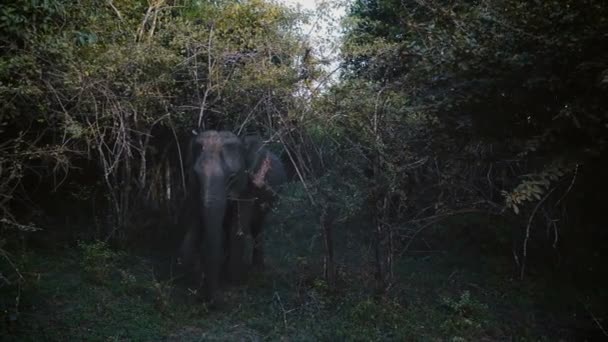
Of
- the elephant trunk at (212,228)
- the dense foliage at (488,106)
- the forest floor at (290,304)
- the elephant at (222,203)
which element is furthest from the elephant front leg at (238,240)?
the dense foliage at (488,106)

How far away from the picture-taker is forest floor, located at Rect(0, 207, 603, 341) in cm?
815

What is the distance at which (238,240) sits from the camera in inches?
401

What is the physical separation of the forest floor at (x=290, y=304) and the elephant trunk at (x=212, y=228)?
1.37 ft

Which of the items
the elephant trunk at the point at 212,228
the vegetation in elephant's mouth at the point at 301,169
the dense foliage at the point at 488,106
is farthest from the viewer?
the elephant trunk at the point at 212,228

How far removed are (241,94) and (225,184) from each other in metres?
1.47

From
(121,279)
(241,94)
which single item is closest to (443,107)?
(241,94)

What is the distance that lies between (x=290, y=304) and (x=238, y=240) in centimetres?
160

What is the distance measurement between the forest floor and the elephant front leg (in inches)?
9.5

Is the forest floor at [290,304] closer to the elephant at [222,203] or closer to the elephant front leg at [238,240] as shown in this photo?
the elephant front leg at [238,240]

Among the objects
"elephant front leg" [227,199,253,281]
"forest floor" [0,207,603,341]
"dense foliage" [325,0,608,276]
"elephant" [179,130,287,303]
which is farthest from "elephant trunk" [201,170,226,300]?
"dense foliage" [325,0,608,276]

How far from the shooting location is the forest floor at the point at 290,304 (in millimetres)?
8148

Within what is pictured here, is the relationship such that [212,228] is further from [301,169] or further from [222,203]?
[301,169]

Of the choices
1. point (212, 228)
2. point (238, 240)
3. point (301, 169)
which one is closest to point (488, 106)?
point (301, 169)

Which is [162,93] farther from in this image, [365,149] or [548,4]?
[548,4]
